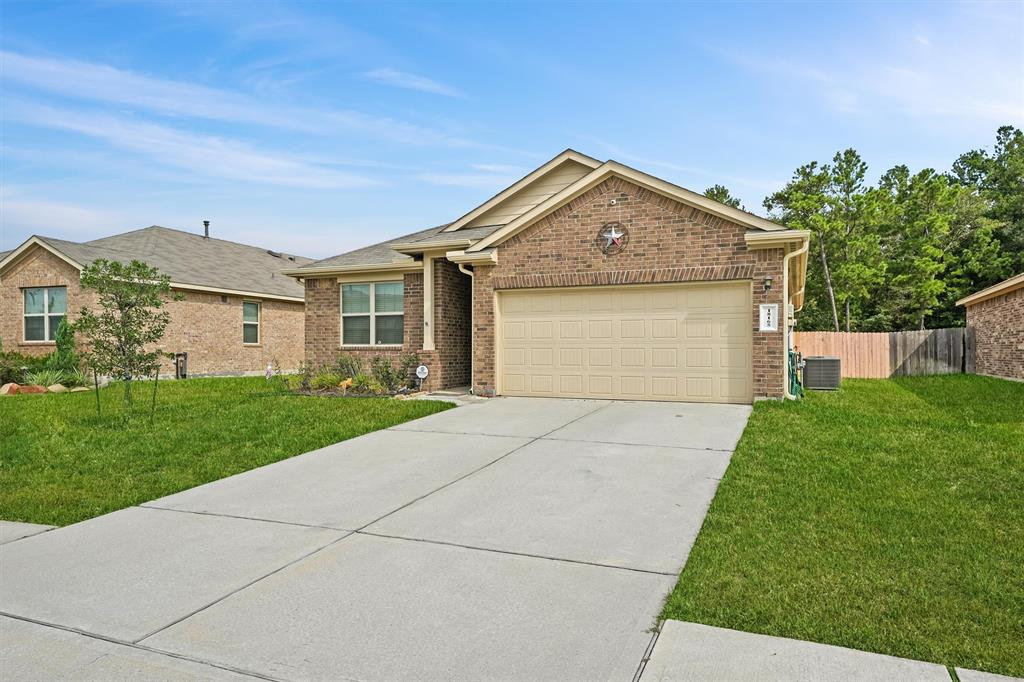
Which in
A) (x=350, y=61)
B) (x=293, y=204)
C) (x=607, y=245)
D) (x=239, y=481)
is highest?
(x=350, y=61)

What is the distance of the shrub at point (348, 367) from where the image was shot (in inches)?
604

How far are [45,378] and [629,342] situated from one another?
15.8 meters

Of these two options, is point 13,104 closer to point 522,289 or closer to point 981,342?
point 522,289

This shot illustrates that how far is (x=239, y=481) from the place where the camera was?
6871mm

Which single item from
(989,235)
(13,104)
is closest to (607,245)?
(13,104)

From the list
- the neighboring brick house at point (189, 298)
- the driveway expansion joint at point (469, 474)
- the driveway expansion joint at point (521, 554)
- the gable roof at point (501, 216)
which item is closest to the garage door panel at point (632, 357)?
the driveway expansion joint at point (469, 474)

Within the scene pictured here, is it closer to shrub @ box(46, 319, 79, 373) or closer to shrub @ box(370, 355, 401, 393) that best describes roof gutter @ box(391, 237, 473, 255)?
shrub @ box(370, 355, 401, 393)

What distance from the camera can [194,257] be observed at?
23.5m

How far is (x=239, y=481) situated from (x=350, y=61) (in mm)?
10587

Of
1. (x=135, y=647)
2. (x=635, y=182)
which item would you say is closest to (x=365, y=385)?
(x=635, y=182)

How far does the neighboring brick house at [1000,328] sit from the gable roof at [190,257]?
66.7 ft

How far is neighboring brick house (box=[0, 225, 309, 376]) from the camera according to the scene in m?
19.8

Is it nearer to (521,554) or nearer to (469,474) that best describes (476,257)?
(469,474)

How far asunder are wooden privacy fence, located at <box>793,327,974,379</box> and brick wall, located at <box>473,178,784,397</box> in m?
11.0
